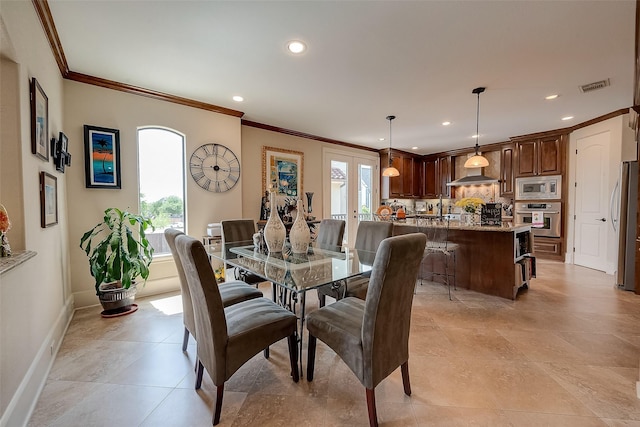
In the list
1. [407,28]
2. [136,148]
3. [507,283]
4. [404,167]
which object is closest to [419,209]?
[404,167]

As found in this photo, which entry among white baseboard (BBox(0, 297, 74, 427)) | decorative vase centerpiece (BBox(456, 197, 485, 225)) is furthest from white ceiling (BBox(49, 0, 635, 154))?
white baseboard (BBox(0, 297, 74, 427))

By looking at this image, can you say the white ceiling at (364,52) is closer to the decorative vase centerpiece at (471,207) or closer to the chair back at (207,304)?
the decorative vase centerpiece at (471,207)

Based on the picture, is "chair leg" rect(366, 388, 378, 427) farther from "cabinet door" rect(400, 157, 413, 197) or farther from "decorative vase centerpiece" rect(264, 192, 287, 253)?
"cabinet door" rect(400, 157, 413, 197)

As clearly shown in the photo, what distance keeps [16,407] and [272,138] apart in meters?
4.22

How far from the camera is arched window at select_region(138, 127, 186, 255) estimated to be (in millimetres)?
3391

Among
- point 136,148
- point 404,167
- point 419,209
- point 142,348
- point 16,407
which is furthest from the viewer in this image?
point 419,209

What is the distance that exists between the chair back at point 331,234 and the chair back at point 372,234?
0.25 metres

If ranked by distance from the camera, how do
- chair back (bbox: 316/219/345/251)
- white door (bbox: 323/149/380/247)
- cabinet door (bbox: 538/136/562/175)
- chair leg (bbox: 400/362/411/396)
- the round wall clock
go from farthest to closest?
white door (bbox: 323/149/380/247) < cabinet door (bbox: 538/136/562/175) < the round wall clock < chair back (bbox: 316/219/345/251) < chair leg (bbox: 400/362/411/396)

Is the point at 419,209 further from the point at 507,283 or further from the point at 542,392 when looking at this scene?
the point at 542,392

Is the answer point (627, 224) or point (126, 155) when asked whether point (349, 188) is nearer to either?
point (126, 155)

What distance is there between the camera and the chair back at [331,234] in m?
3.11

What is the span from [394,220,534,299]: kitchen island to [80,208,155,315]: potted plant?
356 centimetres

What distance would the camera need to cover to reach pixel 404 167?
7.04 meters

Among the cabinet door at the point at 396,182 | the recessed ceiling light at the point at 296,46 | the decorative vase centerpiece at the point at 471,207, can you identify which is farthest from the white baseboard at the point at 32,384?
the cabinet door at the point at 396,182
